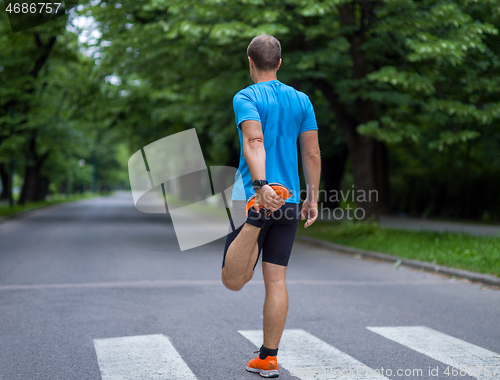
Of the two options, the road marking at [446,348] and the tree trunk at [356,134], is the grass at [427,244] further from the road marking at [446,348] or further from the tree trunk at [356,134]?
the road marking at [446,348]

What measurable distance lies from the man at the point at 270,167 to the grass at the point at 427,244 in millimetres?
5304

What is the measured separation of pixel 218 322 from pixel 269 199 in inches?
99.8

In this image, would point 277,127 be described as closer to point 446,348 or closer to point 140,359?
point 140,359

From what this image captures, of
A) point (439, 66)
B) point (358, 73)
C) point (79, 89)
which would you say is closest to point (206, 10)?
point (358, 73)

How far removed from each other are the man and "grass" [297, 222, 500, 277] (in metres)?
5.30

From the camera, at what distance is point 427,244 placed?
10977 mm

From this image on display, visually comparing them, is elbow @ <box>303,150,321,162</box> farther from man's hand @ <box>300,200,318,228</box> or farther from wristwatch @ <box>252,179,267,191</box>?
wristwatch @ <box>252,179,267,191</box>

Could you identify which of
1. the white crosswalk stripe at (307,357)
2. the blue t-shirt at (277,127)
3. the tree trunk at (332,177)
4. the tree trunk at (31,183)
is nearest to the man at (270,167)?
the blue t-shirt at (277,127)

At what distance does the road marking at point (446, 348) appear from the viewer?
4.00 meters

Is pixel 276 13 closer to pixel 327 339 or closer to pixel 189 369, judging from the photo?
pixel 327 339

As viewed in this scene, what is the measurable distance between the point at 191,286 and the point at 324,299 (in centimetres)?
185

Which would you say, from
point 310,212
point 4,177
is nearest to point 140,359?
point 310,212

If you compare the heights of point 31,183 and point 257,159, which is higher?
point 257,159

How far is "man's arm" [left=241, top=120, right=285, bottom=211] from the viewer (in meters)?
3.26
